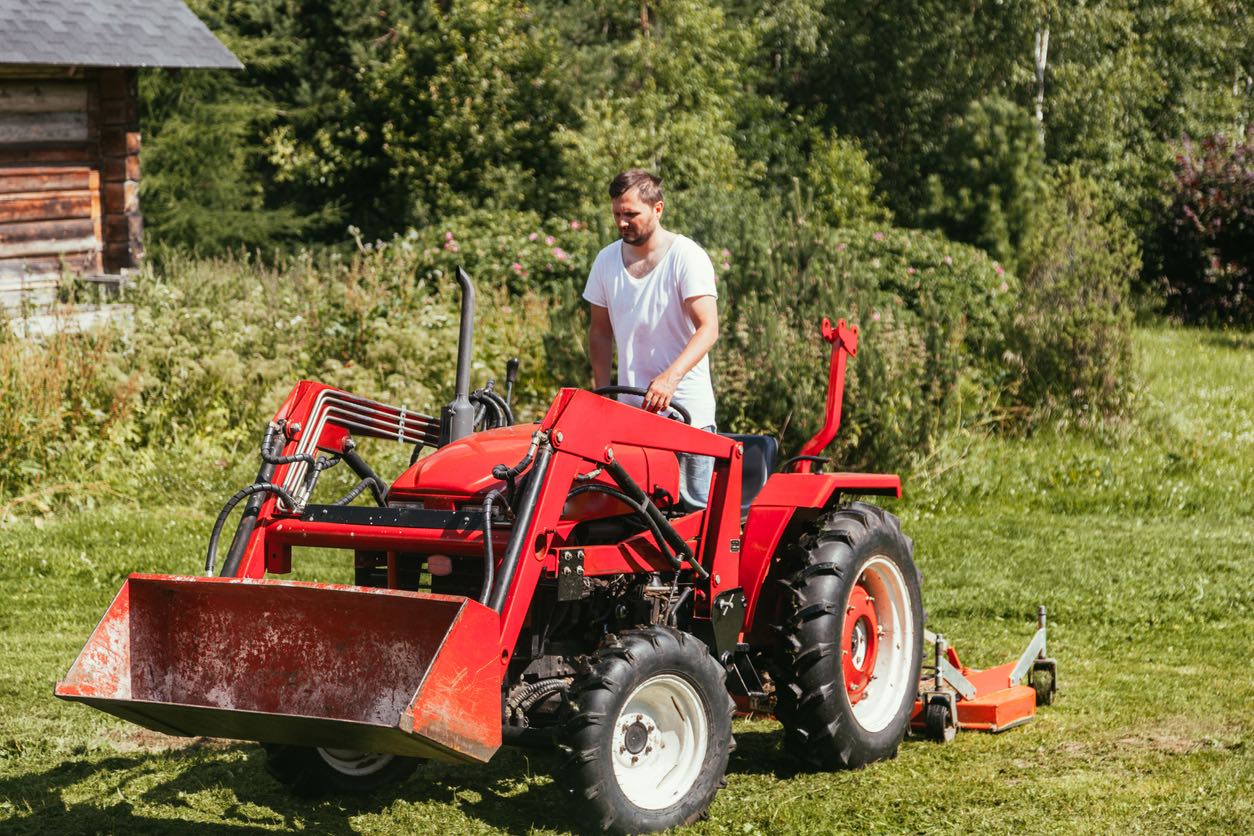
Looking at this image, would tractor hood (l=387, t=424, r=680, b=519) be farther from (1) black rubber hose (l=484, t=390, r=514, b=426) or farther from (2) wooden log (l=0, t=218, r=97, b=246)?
(2) wooden log (l=0, t=218, r=97, b=246)

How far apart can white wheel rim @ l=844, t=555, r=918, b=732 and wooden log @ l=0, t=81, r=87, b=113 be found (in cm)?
1163

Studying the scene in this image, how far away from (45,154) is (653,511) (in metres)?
12.2

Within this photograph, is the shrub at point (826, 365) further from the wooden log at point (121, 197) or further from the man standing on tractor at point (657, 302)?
the wooden log at point (121, 197)

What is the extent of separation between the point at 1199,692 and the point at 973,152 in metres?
16.4

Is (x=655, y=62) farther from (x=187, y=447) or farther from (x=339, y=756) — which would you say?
(x=339, y=756)

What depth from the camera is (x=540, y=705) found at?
4.59 metres

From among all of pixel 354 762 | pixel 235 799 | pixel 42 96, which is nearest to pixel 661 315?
pixel 354 762

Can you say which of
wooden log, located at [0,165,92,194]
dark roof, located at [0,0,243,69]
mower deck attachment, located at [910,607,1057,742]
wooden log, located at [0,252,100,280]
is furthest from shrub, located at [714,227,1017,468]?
wooden log, located at [0,165,92,194]

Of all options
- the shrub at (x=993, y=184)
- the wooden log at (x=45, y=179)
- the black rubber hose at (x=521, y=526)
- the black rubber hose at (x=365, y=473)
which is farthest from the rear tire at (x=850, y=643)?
the shrub at (x=993, y=184)

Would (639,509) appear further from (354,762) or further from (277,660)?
(354,762)

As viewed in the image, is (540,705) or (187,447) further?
(187,447)

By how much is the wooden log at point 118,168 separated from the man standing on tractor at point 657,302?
11271 mm

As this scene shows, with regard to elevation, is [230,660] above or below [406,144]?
below

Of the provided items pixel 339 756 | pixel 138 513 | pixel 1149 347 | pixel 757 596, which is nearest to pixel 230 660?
pixel 339 756
